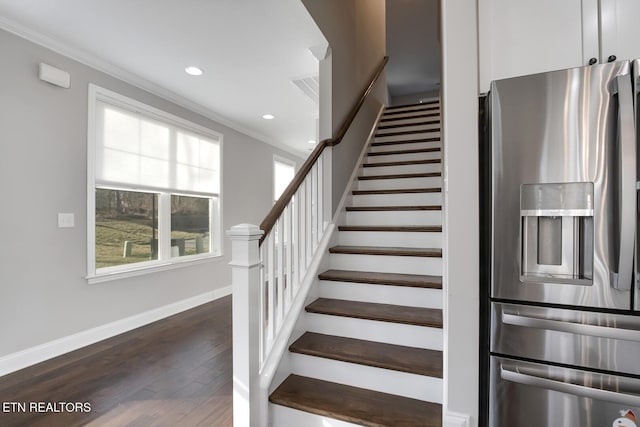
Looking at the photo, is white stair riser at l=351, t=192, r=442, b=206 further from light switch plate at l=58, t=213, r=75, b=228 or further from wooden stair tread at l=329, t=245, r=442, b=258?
light switch plate at l=58, t=213, r=75, b=228

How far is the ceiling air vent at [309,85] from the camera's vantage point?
3307 millimetres

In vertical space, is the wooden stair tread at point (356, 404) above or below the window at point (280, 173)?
below

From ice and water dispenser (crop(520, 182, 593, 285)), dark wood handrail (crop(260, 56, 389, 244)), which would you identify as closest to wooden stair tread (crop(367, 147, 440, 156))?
dark wood handrail (crop(260, 56, 389, 244))

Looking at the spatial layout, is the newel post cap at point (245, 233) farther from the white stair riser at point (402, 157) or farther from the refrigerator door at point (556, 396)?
the white stair riser at point (402, 157)

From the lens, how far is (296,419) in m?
1.59

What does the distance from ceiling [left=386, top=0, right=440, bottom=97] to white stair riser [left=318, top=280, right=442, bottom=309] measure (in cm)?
372

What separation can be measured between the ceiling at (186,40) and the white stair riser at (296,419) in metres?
2.59

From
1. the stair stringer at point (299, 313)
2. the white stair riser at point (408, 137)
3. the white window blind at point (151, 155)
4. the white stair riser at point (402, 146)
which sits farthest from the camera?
the white stair riser at point (408, 137)

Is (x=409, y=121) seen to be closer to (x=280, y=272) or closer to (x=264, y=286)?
(x=280, y=272)

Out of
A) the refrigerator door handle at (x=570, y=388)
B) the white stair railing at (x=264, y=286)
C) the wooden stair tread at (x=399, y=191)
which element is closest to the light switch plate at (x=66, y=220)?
the white stair railing at (x=264, y=286)

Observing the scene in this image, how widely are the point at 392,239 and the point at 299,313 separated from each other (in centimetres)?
→ 103

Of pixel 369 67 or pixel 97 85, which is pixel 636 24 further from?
pixel 97 85

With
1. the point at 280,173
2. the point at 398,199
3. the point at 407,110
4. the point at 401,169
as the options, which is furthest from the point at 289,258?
the point at 280,173

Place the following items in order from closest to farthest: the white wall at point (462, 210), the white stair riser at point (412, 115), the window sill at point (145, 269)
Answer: the white wall at point (462, 210) → the window sill at point (145, 269) → the white stair riser at point (412, 115)
